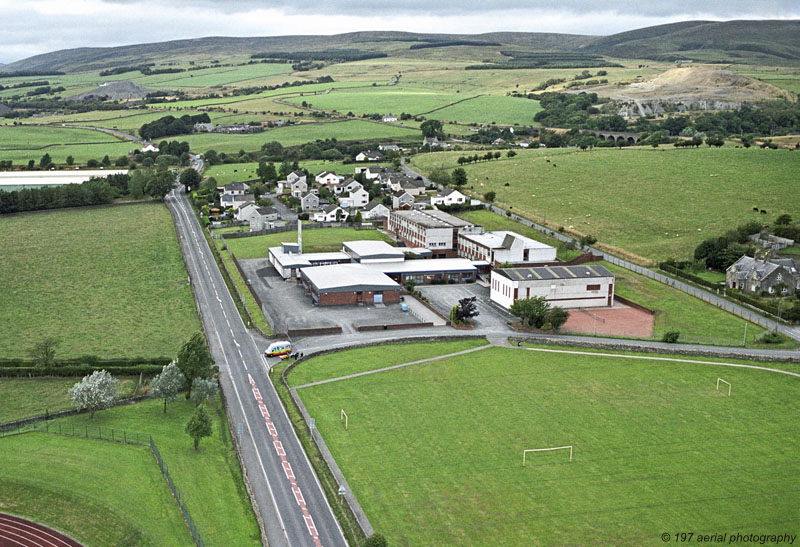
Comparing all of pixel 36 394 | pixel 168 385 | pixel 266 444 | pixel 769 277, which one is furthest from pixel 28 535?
pixel 769 277

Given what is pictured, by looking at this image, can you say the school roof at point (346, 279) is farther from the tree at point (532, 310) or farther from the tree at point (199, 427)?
the tree at point (199, 427)

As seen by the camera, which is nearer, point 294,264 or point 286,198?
point 294,264

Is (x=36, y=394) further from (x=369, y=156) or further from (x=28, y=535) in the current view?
(x=369, y=156)

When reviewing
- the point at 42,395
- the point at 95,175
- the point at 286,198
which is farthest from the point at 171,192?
the point at 42,395

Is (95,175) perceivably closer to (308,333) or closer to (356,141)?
(356,141)

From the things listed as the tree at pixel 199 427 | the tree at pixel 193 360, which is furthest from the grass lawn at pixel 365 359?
the tree at pixel 199 427
